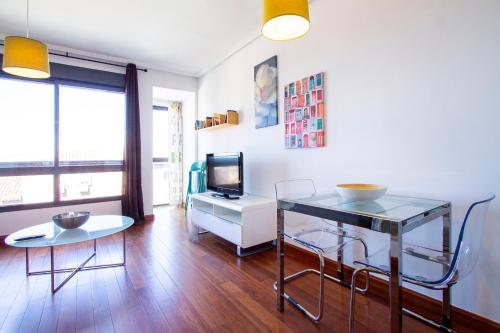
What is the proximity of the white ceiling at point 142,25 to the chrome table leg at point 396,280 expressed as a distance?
243 centimetres

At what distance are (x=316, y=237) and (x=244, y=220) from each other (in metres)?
0.80

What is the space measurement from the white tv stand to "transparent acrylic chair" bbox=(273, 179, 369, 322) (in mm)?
244

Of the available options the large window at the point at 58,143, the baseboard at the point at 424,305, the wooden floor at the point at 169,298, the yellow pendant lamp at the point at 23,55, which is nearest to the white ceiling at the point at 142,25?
the large window at the point at 58,143

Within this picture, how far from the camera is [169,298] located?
1.84 meters

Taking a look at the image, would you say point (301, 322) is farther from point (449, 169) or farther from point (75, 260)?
point (75, 260)

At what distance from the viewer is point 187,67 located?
4188 mm

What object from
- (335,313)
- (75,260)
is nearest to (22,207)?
(75,260)

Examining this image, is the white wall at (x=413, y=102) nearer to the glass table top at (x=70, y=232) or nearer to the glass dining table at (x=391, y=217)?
the glass dining table at (x=391, y=217)

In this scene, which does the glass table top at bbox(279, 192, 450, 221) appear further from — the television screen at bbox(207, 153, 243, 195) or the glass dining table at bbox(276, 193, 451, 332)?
the television screen at bbox(207, 153, 243, 195)

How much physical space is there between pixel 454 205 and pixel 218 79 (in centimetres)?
344

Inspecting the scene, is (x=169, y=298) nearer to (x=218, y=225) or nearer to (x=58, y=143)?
(x=218, y=225)

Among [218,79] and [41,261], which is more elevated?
[218,79]

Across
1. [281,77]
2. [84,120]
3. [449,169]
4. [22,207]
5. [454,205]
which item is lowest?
[22,207]

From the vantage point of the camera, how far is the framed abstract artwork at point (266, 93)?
285cm
